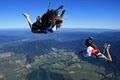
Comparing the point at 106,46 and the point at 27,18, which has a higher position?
Result: the point at 27,18

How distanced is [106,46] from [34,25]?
24.2ft

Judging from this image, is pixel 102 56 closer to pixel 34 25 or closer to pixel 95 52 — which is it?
pixel 95 52

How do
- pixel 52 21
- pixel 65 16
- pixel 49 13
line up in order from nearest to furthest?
pixel 49 13, pixel 52 21, pixel 65 16

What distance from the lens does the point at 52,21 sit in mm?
10328

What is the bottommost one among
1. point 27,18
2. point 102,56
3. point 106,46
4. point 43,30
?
point 102,56

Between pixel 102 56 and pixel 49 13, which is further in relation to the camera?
pixel 102 56

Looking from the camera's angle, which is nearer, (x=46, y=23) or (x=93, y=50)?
(x=46, y=23)

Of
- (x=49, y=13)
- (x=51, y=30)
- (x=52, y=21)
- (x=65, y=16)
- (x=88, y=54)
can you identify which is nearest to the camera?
(x=49, y=13)

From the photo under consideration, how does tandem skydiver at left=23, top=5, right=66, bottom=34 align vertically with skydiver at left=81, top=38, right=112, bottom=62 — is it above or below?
above

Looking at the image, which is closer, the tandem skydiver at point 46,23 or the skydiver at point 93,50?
the tandem skydiver at point 46,23

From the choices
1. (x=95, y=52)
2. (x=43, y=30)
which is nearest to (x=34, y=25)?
(x=43, y=30)

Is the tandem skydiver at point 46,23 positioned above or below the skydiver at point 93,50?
above

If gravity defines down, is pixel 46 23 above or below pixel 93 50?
above

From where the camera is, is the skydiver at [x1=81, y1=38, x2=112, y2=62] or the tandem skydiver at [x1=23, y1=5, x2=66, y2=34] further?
the skydiver at [x1=81, y1=38, x2=112, y2=62]
